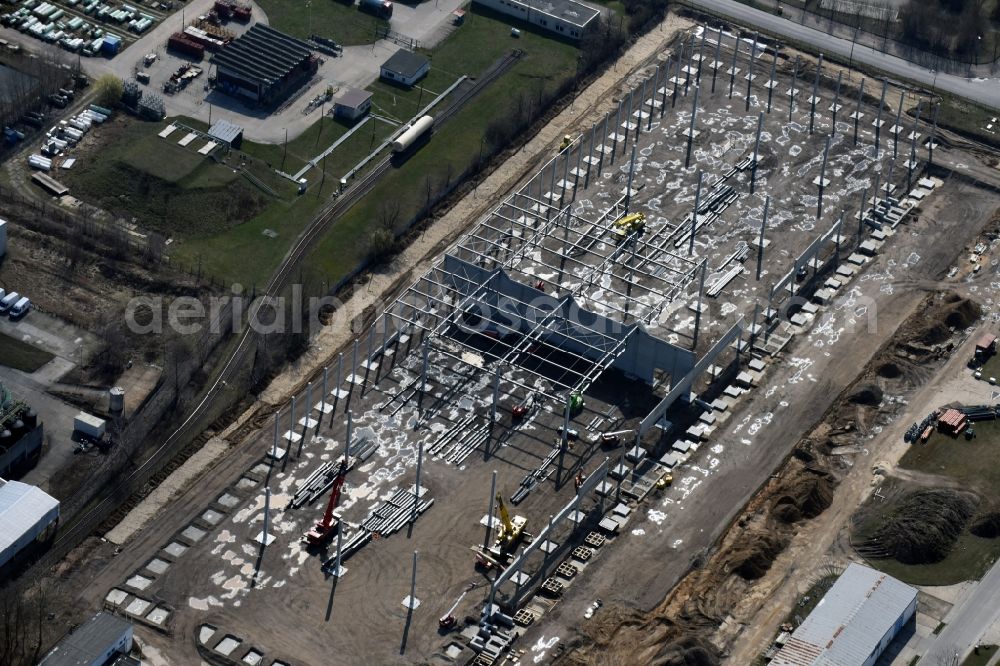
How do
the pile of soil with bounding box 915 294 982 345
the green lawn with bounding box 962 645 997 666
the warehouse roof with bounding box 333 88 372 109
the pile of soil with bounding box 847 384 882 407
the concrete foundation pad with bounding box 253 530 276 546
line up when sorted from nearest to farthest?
the green lawn with bounding box 962 645 997 666, the concrete foundation pad with bounding box 253 530 276 546, the pile of soil with bounding box 847 384 882 407, the pile of soil with bounding box 915 294 982 345, the warehouse roof with bounding box 333 88 372 109

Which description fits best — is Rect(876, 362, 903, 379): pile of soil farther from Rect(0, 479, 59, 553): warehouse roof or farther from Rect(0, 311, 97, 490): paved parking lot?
Rect(0, 479, 59, 553): warehouse roof

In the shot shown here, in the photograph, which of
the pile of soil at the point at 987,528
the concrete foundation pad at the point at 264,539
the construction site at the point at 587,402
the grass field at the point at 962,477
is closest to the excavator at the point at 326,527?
the construction site at the point at 587,402

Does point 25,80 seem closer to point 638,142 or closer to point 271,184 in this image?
point 271,184

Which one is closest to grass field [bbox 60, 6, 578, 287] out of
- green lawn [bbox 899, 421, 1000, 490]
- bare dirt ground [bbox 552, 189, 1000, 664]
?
bare dirt ground [bbox 552, 189, 1000, 664]

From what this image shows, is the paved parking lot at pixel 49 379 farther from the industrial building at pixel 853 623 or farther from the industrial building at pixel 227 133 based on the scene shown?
the industrial building at pixel 853 623

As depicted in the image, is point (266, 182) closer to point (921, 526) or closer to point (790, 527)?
point (790, 527)

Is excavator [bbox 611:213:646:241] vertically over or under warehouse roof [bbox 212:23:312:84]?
under
